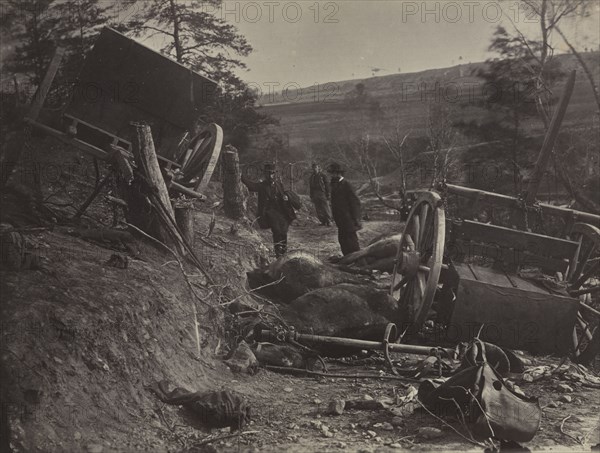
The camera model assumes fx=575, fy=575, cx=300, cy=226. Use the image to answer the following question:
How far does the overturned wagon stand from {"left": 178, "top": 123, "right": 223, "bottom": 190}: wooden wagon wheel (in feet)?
7.67

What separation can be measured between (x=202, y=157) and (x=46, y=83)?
218 cm

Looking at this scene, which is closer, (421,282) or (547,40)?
(421,282)

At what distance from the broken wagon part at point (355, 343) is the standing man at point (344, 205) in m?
3.93

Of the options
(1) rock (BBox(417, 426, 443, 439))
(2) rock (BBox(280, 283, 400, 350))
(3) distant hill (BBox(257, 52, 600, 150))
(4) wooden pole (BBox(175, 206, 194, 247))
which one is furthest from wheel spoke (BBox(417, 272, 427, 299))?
(3) distant hill (BBox(257, 52, 600, 150))

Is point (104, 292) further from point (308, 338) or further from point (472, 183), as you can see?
point (472, 183)

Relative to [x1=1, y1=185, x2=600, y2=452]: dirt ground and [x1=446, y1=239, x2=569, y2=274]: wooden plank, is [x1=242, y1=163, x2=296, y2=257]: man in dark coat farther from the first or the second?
[x1=1, y1=185, x2=600, y2=452]: dirt ground

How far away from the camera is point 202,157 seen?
710 cm

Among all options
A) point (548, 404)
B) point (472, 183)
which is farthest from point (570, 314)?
point (472, 183)

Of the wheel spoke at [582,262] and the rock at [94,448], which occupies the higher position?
the wheel spoke at [582,262]

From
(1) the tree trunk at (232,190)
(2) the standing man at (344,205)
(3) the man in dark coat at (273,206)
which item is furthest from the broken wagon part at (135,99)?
(1) the tree trunk at (232,190)

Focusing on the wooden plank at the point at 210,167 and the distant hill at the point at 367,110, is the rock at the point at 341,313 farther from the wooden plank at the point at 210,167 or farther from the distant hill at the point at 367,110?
the distant hill at the point at 367,110

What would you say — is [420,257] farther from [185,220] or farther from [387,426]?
[387,426]

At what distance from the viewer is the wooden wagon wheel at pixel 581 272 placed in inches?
234

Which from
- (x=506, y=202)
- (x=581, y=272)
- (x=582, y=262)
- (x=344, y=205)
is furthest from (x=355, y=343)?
(x=344, y=205)
